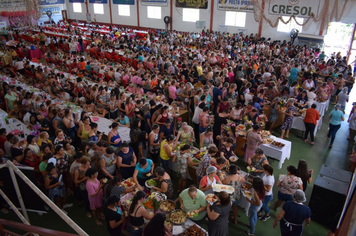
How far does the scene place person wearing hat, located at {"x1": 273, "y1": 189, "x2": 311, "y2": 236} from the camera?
160 inches

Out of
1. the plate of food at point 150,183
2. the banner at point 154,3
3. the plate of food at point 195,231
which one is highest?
the banner at point 154,3

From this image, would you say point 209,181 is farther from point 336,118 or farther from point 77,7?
point 77,7

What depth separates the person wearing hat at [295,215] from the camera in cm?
407

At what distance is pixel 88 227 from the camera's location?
5180 mm

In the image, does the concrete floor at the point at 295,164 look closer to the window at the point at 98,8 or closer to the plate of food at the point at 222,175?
the plate of food at the point at 222,175

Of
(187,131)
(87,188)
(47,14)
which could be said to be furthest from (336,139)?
(47,14)

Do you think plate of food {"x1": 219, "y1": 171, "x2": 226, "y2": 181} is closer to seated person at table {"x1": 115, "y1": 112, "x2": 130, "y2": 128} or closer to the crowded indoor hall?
the crowded indoor hall

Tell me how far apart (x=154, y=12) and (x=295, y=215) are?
95.8 ft

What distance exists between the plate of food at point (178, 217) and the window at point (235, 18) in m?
22.8

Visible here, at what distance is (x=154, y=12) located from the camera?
29547mm

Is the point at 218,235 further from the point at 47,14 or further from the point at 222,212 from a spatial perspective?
the point at 47,14

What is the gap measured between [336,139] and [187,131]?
216 inches

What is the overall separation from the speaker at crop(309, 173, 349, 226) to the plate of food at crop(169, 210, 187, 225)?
2663 millimetres

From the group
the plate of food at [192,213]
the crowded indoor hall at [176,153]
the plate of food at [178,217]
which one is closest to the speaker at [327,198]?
the crowded indoor hall at [176,153]
